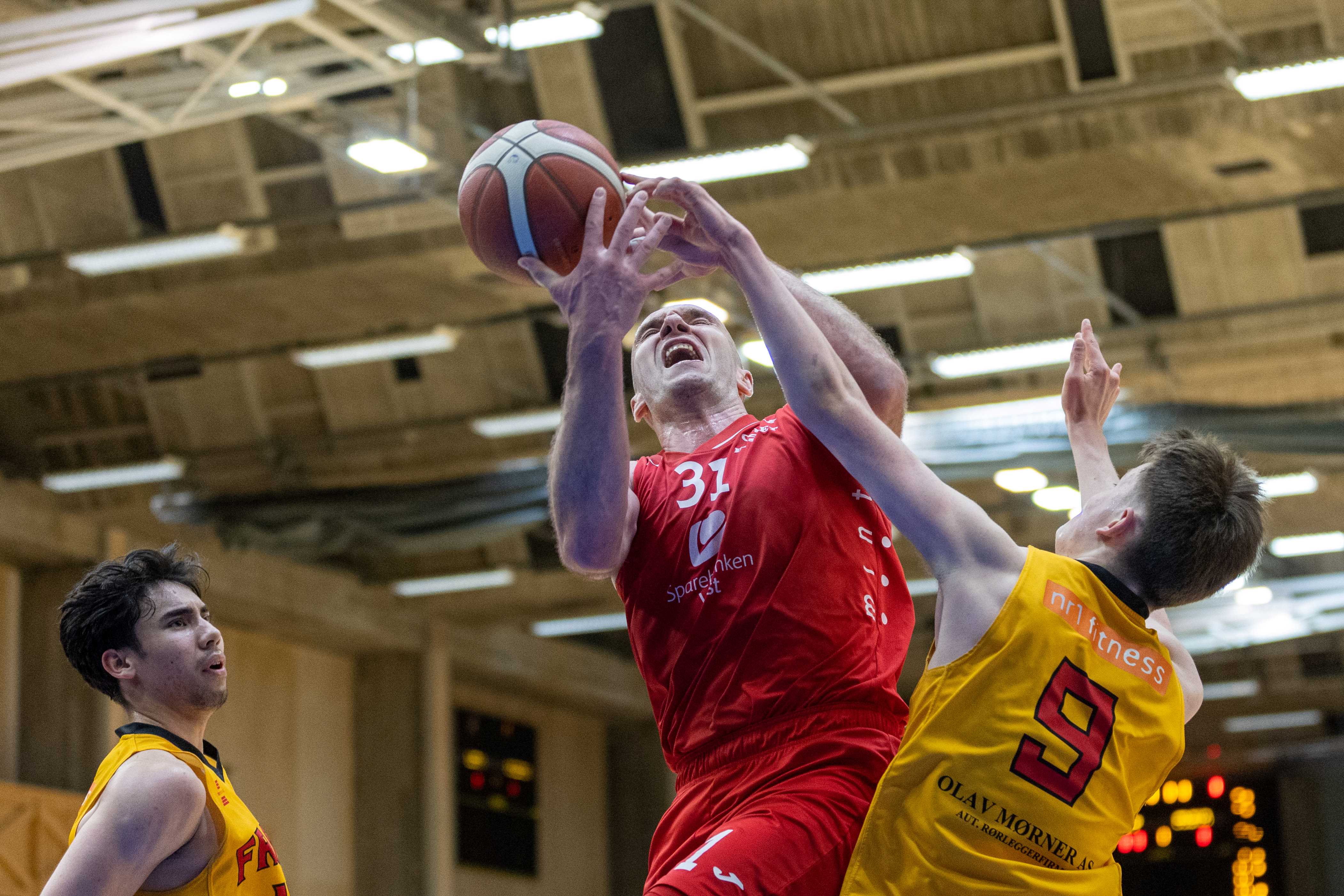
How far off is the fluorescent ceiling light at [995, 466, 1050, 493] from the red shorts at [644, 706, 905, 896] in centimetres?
1186

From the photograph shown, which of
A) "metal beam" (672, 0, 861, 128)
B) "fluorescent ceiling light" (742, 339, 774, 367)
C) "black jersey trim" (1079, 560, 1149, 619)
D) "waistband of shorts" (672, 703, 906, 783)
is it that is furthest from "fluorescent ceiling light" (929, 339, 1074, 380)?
"black jersey trim" (1079, 560, 1149, 619)

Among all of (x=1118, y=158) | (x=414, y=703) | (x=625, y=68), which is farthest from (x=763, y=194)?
(x=414, y=703)

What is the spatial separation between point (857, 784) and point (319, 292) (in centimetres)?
1117

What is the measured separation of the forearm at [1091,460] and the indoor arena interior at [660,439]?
0.04ft

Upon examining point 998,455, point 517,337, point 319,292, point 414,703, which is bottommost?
point 414,703

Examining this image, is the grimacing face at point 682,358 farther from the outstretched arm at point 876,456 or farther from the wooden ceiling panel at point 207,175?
the wooden ceiling panel at point 207,175

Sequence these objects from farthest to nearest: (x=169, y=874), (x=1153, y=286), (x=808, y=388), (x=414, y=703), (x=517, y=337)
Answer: (x=414, y=703) < (x=517, y=337) < (x=1153, y=286) < (x=169, y=874) < (x=808, y=388)

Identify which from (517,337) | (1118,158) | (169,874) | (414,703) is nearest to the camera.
Result: (169,874)

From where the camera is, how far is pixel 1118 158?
12391 millimetres

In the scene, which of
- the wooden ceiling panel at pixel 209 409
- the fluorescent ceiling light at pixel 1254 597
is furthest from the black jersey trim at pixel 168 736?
the fluorescent ceiling light at pixel 1254 597

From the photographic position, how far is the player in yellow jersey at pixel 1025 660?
3.20 m

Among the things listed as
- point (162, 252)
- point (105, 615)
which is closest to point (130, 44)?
point (162, 252)

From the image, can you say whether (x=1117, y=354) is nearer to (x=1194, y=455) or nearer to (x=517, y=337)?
(x=517, y=337)

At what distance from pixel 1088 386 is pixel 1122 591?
0.86 meters
